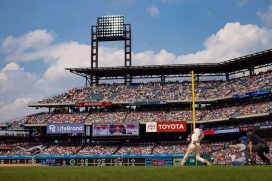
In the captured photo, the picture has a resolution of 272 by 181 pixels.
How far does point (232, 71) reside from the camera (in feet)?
216

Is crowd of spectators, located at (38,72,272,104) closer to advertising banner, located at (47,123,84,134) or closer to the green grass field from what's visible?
advertising banner, located at (47,123,84,134)

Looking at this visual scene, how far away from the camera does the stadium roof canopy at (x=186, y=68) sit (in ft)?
195

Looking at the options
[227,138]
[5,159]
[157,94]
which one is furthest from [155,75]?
[5,159]

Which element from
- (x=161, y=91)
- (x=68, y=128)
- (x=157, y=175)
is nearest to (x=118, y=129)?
(x=68, y=128)

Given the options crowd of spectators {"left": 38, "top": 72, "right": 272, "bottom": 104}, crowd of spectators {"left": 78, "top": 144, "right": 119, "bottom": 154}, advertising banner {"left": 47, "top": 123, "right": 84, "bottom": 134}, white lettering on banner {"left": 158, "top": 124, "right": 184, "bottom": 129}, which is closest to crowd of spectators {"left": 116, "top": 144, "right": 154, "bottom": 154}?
crowd of spectators {"left": 78, "top": 144, "right": 119, "bottom": 154}

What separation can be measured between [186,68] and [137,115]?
10719 mm

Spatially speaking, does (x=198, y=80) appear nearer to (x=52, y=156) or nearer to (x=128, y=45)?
(x=128, y=45)

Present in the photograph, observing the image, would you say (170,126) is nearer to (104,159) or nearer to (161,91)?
(161,91)

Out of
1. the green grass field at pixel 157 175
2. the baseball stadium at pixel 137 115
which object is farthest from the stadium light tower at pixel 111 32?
the green grass field at pixel 157 175

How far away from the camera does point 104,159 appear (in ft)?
188

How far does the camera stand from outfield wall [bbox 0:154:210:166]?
5431cm

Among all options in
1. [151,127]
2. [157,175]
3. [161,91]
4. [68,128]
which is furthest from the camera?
[161,91]

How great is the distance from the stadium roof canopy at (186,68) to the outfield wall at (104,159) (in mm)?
15392

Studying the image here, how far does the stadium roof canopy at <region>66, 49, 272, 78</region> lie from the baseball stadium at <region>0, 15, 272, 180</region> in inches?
5.4
